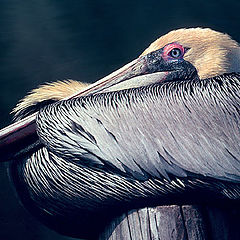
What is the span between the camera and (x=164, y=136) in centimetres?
135

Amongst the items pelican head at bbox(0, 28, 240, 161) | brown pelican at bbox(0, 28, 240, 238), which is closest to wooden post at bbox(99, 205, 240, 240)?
brown pelican at bbox(0, 28, 240, 238)

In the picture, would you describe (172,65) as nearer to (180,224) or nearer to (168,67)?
(168,67)

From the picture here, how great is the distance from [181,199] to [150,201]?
3.5 inches

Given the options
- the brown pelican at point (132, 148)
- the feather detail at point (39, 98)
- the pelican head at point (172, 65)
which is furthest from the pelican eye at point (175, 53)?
the brown pelican at point (132, 148)

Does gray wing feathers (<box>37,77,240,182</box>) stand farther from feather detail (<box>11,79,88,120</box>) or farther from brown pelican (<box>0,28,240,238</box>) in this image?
feather detail (<box>11,79,88,120</box>)

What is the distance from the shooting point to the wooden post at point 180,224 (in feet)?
4.38

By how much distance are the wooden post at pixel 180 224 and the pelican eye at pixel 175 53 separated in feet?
2.54

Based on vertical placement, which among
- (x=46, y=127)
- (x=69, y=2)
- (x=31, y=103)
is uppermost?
(x=69, y=2)

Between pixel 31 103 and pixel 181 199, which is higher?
pixel 31 103

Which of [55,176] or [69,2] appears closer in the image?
[55,176]

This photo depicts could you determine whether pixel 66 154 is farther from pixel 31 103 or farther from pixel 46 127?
pixel 31 103

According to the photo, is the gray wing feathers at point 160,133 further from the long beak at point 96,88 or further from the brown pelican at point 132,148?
the long beak at point 96,88

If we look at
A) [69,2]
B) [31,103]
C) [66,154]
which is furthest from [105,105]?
[69,2]

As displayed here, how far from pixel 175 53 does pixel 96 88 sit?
0.40 m
